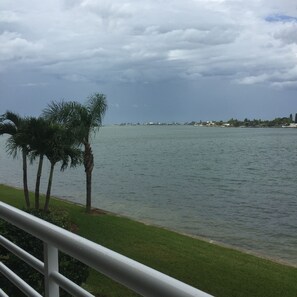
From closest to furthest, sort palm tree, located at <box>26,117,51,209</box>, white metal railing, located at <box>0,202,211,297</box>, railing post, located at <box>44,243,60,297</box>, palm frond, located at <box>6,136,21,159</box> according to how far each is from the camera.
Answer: white metal railing, located at <box>0,202,211,297</box> → railing post, located at <box>44,243,60,297</box> → palm tree, located at <box>26,117,51,209</box> → palm frond, located at <box>6,136,21,159</box>

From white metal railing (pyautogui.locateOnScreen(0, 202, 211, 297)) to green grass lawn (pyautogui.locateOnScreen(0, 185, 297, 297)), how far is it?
22.9 feet

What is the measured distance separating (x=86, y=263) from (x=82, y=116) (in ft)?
66.5

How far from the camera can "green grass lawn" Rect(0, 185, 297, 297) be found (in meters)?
10.8

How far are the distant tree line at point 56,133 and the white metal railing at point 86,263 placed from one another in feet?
53.6

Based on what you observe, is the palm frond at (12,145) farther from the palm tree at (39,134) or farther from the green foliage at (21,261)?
the green foliage at (21,261)

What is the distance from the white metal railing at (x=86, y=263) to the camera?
1466mm

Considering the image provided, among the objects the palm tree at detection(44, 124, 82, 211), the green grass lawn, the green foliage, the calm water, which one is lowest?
the calm water

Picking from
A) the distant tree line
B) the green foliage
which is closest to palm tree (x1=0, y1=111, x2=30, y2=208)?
the distant tree line

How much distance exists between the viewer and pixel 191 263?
43.2ft

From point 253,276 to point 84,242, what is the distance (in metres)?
11.2

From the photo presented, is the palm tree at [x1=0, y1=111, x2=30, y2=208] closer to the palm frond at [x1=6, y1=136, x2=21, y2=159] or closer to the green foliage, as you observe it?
the palm frond at [x1=6, y1=136, x2=21, y2=159]

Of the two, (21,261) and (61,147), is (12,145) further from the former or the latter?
(21,261)

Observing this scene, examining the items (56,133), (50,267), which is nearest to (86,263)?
(50,267)

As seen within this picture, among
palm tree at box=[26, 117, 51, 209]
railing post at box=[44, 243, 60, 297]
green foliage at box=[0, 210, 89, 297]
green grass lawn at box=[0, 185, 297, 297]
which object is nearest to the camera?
railing post at box=[44, 243, 60, 297]
